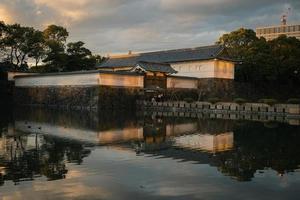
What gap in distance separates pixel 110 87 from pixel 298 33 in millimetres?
94094

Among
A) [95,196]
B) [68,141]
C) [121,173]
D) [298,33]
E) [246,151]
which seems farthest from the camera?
[298,33]

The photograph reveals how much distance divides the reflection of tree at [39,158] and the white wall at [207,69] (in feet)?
115

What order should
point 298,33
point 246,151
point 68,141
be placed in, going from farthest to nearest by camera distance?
point 298,33 < point 68,141 < point 246,151

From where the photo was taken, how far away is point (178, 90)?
151 feet

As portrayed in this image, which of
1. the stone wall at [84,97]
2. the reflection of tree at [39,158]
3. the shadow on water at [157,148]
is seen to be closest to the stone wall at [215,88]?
the stone wall at [84,97]

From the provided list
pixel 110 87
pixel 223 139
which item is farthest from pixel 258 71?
pixel 223 139

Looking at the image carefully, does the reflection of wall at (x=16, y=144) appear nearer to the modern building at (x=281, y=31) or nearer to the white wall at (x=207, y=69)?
the white wall at (x=207, y=69)

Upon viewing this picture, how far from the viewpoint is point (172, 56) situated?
174 feet

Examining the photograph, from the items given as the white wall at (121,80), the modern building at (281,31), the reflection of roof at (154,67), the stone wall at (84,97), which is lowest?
the stone wall at (84,97)

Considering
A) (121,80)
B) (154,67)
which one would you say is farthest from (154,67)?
(121,80)

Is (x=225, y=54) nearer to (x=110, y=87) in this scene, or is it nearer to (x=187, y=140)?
(x=110, y=87)

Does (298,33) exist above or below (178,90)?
above

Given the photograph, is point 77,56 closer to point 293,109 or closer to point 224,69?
point 224,69

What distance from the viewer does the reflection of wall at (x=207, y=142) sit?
14.3 meters
